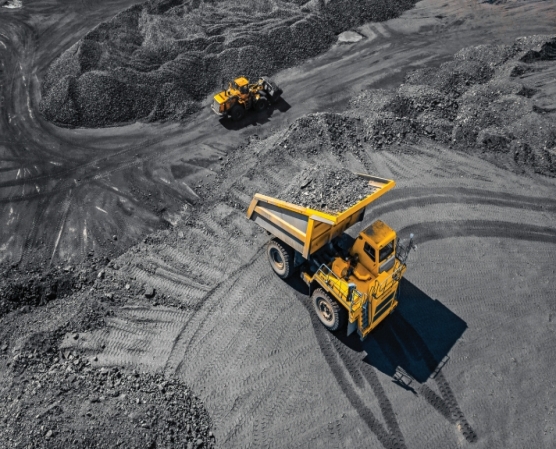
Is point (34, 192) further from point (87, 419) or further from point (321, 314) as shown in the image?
point (321, 314)

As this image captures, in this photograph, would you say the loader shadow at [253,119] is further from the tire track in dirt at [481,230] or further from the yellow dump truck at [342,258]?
the tire track in dirt at [481,230]

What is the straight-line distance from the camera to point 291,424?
9.73 meters

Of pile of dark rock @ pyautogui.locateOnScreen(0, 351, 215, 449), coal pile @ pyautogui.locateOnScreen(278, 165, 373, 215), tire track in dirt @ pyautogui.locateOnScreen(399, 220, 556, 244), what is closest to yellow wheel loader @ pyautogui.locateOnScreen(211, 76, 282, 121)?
coal pile @ pyautogui.locateOnScreen(278, 165, 373, 215)

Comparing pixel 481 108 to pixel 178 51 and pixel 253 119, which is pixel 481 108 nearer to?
pixel 253 119

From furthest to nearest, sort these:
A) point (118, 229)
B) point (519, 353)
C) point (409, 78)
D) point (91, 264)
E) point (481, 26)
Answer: point (481, 26) < point (409, 78) < point (118, 229) < point (91, 264) < point (519, 353)

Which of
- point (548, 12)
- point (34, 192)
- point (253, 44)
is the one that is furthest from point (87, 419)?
point (548, 12)

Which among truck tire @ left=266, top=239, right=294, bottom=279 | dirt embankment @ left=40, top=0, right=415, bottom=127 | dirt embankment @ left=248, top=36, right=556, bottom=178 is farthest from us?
dirt embankment @ left=40, top=0, right=415, bottom=127

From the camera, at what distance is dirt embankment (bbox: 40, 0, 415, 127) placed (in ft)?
60.9

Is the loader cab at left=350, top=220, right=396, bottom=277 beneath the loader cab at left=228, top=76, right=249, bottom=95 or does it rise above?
beneath

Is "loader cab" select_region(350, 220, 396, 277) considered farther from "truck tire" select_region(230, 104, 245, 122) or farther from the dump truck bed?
"truck tire" select_region(230, 104, 245, 122)

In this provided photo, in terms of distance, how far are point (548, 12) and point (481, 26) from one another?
162 inches

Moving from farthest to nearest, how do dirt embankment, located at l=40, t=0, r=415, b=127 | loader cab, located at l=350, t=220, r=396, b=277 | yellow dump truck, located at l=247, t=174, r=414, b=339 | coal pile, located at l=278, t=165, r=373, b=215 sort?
dirt embankment, located at l=40, t=0, r=415, b=127
coal pile, located at l=278, t=165, r=373, b=215
yellow dump truck, located at l=247, t=174, r=414, b=339
loader cab, located at l=350, t=220, r=396, b=277

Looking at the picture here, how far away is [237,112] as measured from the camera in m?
18.3

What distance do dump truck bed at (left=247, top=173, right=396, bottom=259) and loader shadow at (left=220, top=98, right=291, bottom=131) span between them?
24.5 ft
